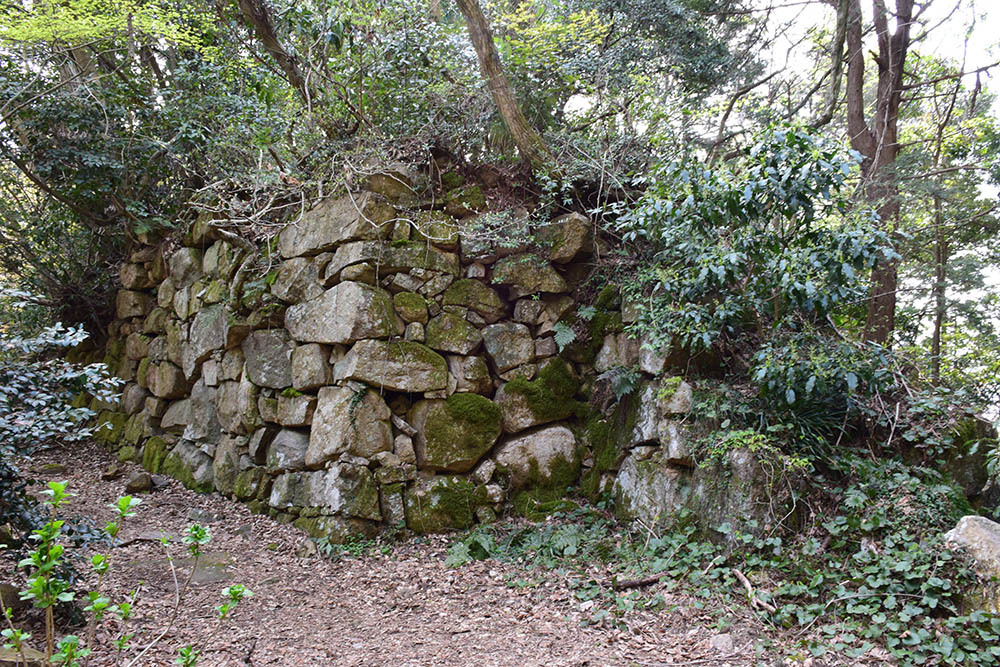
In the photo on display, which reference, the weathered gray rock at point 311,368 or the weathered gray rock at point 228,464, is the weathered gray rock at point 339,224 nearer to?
the weathered gray rock at point 311,368

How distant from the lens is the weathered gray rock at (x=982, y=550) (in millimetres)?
3108

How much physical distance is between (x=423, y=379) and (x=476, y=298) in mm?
943

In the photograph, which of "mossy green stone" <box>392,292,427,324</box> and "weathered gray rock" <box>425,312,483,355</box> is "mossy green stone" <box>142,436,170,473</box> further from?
"weathered gray rock" <box>425,312,483,355</box>

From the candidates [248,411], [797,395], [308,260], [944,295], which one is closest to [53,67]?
[308,260]

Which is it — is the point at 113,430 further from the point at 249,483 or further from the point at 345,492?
the point at 345,492

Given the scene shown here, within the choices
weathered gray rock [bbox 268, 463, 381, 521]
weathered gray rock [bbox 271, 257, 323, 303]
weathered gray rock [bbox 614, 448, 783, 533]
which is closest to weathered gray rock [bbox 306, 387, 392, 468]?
weathered gray rock [bbox 268, 463, 381, 521]

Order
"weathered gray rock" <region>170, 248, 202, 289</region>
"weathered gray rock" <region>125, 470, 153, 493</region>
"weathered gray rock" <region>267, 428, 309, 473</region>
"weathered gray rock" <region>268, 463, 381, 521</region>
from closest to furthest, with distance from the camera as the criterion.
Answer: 1. "weathered gray rock" <region>268, 463, 381, 521</region>
2. "weathered gray rock" <region>267, 428, 309, 473</region>
3. "weathered gray rock" <region>125, 470, 153, 493</region>
4. "weathered gray rock" <region>170, 248, 202, 289</region>

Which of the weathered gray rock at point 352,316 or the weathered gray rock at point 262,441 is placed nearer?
the weathered gray rock at point 352,316

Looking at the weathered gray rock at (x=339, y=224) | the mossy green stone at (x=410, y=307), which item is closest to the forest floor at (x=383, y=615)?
the mossy green stone at (x=410, y=307)

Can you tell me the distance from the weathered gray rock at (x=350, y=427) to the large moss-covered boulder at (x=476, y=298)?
117 centimetres

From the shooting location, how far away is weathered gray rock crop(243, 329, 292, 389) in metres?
5.80

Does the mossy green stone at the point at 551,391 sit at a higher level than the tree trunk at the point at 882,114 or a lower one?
lower

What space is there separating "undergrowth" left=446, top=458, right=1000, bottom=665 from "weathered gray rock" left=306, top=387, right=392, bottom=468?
1.21 m

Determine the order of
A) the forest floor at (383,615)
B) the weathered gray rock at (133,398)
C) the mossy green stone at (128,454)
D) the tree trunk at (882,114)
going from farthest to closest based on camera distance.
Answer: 1. the weathered gray rock at (133,398)
2. the mossy green stone at (128,454)
3. the tree trunk at (882,114)
4. the forest floor at (383,615)
